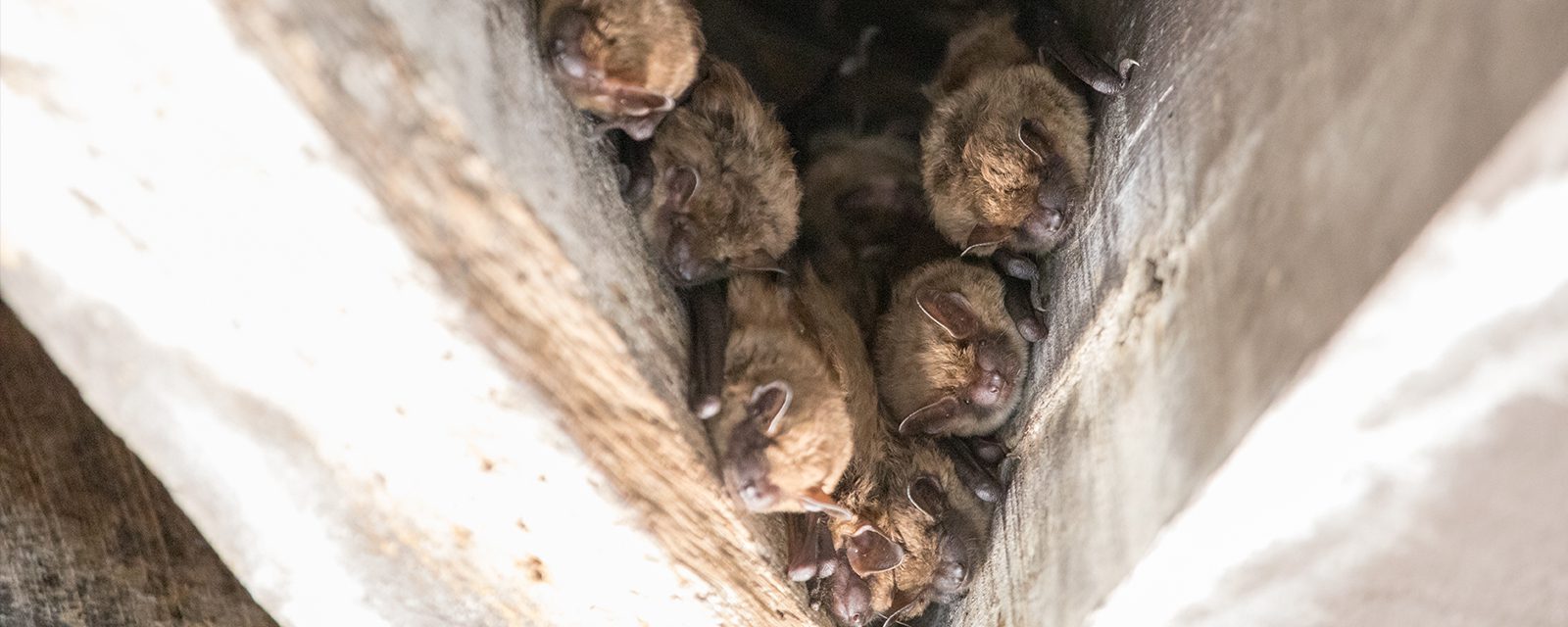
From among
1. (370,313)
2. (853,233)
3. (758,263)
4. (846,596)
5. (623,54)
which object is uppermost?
(623,54)

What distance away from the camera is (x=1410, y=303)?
5.11ft

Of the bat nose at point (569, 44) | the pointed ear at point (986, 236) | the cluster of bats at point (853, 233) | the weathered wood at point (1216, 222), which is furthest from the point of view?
the pointed ear at point (986, 236)

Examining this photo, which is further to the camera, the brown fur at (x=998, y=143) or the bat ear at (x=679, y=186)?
the brown fur at (x=998, y=143)

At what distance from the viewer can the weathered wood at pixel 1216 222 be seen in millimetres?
1560

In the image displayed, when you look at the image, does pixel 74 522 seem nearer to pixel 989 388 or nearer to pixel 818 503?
pixel 818 503

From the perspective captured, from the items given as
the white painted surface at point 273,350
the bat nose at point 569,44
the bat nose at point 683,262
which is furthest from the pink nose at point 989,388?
the bat nose at point 569,44

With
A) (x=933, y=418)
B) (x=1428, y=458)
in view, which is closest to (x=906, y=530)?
(x=933, y=418)

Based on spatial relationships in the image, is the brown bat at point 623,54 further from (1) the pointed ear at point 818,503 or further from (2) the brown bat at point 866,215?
(2) the brown bat at point 866,215

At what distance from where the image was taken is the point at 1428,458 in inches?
68.4

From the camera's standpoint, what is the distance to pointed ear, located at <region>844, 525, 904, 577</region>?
2920 mm

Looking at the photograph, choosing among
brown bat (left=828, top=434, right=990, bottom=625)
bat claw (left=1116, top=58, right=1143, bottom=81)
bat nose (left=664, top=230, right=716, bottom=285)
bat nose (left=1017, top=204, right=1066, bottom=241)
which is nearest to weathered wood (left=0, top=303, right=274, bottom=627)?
bat nose (left=664, top=230, right=716, bottom=285)

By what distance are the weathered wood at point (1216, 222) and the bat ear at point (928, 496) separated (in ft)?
0.65

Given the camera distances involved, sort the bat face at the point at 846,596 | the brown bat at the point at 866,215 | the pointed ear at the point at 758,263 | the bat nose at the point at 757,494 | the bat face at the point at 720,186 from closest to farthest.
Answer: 1. the bat nose at the point at 757,494
2. the bat face at the point at 720,186
3. the pointed ear at the point at 758,263
4. the bat face at the point at 846,596
5. the brown bat at the point at 866,215

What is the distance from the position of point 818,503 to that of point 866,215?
147 centimetres
